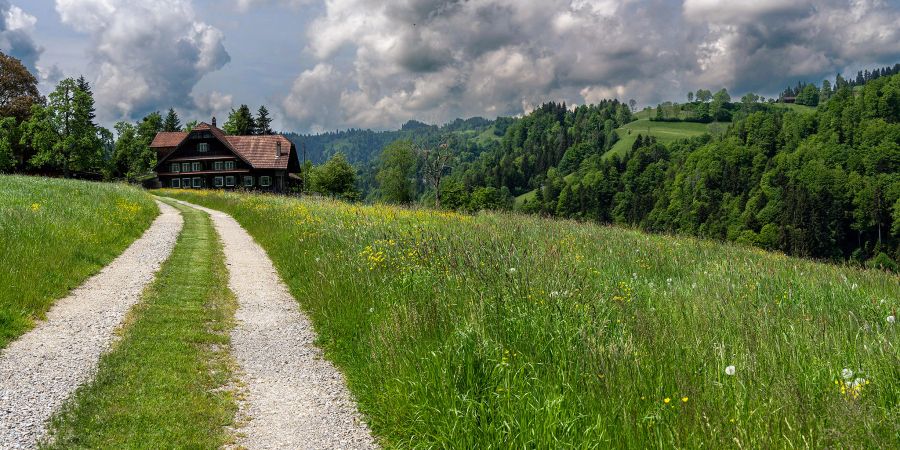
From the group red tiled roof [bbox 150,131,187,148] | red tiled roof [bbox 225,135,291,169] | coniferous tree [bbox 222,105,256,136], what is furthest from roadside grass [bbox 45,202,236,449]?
coniferous tree [bbox 222,105,256,136]

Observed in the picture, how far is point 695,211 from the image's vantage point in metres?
142

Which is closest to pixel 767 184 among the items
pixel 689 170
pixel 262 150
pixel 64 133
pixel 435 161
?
pixel 689 170

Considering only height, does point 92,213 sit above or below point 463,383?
above

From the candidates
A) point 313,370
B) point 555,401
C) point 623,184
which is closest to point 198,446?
point 313,370

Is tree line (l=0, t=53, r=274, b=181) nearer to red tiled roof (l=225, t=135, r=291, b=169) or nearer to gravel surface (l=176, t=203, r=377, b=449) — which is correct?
red tiled roof (l=225, t=135, r=291, b=169)

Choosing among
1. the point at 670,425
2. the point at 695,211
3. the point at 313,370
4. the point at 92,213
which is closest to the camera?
the point at 670,425

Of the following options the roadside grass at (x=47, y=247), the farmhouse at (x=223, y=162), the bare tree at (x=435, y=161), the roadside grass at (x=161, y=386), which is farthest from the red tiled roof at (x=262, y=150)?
the roadside grass at (x=161, y=386)

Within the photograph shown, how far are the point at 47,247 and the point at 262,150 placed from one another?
68.1 m

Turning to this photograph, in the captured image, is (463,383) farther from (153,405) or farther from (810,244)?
(810,244)

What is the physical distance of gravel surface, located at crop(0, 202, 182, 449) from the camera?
5.11 m

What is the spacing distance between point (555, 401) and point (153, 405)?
4155mm

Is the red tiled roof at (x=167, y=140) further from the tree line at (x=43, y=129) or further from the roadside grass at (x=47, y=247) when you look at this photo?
the roadside grass at (x=47, y=247)

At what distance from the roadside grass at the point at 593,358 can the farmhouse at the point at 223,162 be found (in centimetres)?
7144

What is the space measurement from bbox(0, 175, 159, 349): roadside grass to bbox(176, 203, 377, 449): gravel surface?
125 inches
